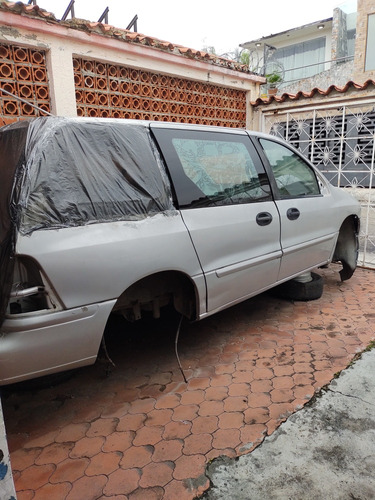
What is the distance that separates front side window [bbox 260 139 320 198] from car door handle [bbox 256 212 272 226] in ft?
1.16

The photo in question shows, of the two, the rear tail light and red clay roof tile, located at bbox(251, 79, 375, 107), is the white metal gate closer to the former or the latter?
red clay roof tile, located at bbox(251, 79, 375, 107)

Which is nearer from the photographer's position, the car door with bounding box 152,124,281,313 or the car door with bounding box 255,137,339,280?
the car door with bounding box 152,124,281,313

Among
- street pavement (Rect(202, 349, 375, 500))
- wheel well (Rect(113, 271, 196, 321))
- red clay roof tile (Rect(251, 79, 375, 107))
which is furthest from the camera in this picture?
red clay roof tile (Rect(251, 79, 375, 107))

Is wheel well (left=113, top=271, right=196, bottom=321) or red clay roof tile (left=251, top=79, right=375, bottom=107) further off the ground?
red clay roof tile (left=251, top=79, right=375, bottom=107)

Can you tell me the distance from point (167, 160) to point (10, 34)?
2.91m

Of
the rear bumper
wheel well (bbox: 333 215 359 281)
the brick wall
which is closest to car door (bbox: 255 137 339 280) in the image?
wheel well (bbox: 333 215 359 281)

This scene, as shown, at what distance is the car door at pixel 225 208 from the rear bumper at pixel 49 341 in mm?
925

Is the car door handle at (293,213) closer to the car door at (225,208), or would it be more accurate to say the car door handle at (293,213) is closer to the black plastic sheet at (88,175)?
the car door at (225,208)

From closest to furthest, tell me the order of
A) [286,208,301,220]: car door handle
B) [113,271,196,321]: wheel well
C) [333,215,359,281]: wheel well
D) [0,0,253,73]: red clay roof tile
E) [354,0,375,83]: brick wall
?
[113,271,196,321]: wheel well → [286,208,301,220]: car door handle → [0,0,253,73]: red clay roof tile → [333,215,359,281]: wheel well → [354,0,375,83]: brick wall

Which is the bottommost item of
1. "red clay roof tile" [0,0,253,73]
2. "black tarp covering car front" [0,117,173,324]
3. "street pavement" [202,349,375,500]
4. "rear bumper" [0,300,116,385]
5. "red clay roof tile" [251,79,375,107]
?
"street pavement" [202,349,375,500]

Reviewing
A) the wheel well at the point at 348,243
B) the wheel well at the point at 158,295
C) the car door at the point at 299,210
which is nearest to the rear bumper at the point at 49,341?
the wheel well at the point at 158,295

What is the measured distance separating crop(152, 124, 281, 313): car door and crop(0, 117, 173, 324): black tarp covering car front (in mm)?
209

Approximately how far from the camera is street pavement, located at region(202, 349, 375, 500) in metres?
1.82

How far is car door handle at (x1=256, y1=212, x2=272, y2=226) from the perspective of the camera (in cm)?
311
